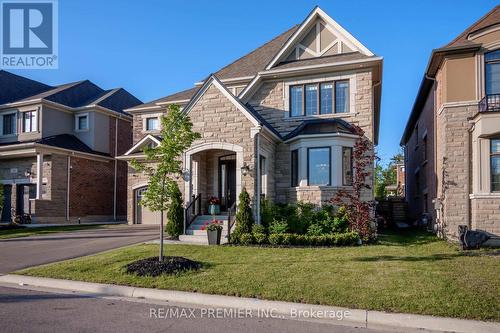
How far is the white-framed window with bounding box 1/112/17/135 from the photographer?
26.1m

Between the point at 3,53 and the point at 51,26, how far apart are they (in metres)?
3.34

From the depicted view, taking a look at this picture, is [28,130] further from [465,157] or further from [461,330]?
[461,330]

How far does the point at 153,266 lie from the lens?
8797 mm

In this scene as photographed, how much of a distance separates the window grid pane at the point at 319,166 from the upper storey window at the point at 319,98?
228 cm

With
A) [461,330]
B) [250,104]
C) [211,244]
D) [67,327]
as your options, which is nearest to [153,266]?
[67,327]

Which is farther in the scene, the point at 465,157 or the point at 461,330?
the point at 465,157

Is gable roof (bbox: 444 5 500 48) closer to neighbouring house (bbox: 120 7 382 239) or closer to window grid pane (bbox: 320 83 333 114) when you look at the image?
neighbouring house (bbox: 120 7 382 239)

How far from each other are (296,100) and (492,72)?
25.2 feet

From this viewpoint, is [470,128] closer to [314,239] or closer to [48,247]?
[314,239]

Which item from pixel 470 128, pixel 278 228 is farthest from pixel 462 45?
pixel 278 228

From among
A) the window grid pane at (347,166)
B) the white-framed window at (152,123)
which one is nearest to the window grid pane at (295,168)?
the window grid pane at (347,166)

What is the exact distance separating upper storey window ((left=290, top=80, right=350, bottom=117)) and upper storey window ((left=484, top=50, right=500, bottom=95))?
5.29m

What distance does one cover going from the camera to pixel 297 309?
628 centimetres

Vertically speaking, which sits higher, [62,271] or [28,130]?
[28,130]
